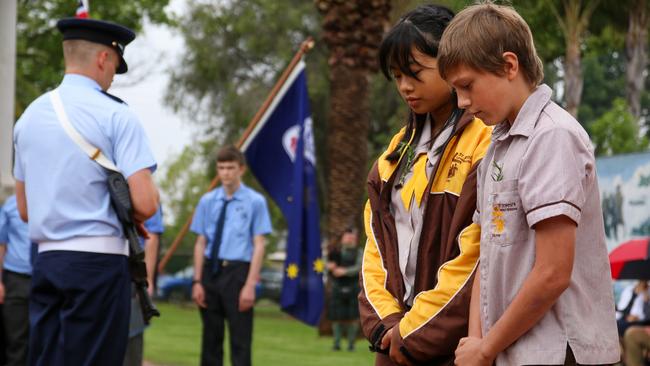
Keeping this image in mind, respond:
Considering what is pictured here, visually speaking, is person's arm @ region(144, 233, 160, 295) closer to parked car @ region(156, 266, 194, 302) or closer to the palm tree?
the palm tree

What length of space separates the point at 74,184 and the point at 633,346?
27.1 ft

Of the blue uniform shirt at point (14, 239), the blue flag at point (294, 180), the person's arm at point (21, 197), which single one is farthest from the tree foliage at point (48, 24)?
the person's arm at point (21, 197)

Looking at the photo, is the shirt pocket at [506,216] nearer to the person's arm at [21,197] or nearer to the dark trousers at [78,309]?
the dark trousers at [78,309]

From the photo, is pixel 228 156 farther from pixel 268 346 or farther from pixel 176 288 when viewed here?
pixel 176 288

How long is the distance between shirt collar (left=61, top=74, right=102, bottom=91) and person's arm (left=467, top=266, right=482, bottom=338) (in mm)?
2719

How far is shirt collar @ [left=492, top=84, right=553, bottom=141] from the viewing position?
3.07 m

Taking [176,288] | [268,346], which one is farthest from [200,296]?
[176,288]

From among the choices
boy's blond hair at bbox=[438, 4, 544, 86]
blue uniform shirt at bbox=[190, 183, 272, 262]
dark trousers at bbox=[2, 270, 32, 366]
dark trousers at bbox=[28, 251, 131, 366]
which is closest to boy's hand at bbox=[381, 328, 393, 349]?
boy's blond hair at bbox=[438, 4, 544, 86]

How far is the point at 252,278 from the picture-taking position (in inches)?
367

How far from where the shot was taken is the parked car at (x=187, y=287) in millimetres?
38781

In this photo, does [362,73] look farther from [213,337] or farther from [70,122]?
[70,122]

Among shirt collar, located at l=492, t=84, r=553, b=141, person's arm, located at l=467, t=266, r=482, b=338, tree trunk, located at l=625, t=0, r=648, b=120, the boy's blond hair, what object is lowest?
person's arm, located at l=467, t=266, r=482, b=338

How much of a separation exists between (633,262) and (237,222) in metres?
4.05

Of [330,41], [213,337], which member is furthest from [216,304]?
[330,41]
